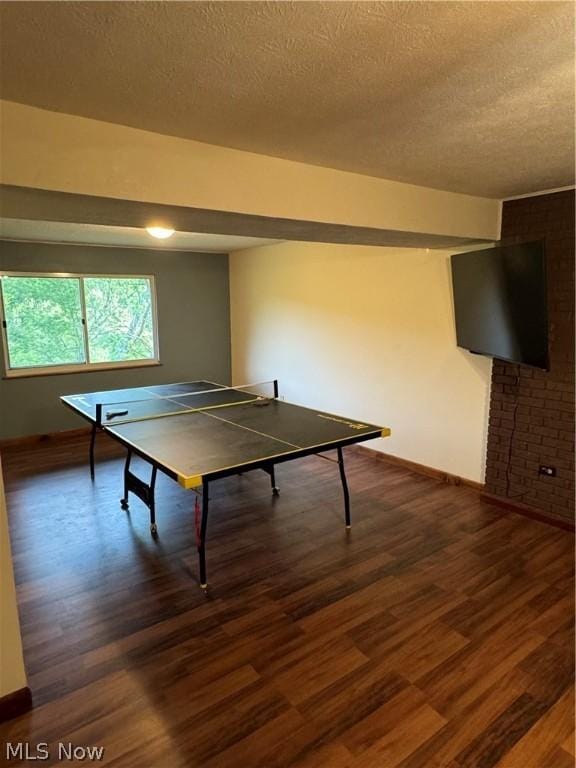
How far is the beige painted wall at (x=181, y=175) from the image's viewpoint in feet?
5.26

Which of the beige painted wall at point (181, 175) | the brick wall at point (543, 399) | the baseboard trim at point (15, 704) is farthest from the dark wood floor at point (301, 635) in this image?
the beige painted wall at point (181, 175)

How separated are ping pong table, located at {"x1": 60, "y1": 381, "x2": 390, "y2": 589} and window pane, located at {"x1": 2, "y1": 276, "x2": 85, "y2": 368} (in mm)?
1585

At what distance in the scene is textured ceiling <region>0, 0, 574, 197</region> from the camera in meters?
1.11

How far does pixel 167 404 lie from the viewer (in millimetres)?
4059

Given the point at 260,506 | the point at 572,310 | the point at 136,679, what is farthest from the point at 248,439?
the point at 572,310

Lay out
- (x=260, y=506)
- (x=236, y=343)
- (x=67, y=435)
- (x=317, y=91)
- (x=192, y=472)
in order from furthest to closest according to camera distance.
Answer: (x=236, y=343), (x=67, y=435), (x=260, y=506), (x=192, y=472), (x=317, y=91)

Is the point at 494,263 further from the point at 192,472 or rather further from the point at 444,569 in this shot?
the point at 192,472

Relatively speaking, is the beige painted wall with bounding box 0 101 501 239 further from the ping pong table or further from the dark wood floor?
the dark wood floor

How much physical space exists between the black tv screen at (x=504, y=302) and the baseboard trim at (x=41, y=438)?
15.3ft

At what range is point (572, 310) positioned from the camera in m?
3.08

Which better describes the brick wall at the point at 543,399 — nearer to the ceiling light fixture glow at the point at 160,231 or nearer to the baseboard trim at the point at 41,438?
the ceiling light fixture glow at the point at 160,231

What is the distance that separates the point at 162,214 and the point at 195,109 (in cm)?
63

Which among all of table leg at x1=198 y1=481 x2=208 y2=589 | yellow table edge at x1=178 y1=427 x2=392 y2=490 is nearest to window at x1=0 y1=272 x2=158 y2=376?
table leg at x1=198 y1=481 x2=208 y2=589

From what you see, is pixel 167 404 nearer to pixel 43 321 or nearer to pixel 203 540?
pixel 203 540
